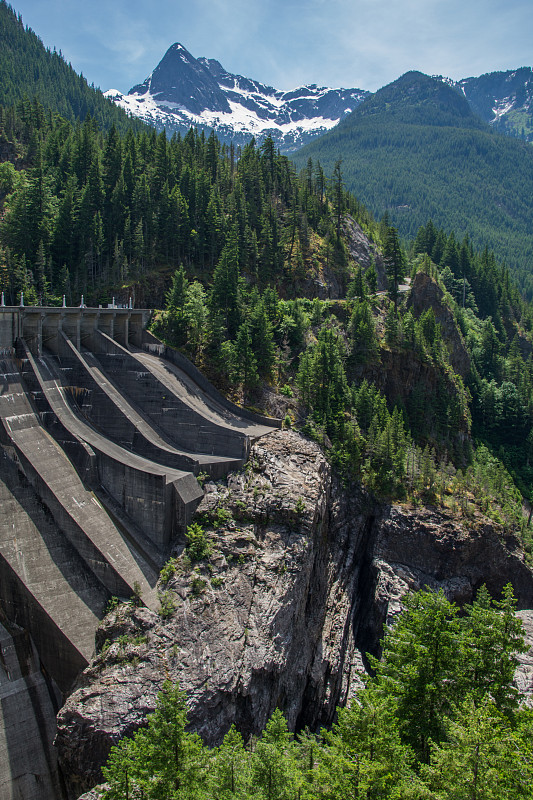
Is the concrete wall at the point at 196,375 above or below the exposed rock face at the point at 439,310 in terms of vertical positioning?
below

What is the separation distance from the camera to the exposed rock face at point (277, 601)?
27109mm

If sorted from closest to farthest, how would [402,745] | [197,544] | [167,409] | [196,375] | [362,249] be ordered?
[402,745] → [197,544] → [167,409] → [196,375] → [362,249]

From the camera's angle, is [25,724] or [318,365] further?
[318,365]

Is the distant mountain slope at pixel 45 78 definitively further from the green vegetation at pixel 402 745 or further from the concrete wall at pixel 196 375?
the green vegetation at pixel 402 745

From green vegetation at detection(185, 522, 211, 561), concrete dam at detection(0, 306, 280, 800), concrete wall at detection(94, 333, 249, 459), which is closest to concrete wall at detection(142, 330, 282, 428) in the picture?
concrete dam at detection(0, 306, 280, 800)

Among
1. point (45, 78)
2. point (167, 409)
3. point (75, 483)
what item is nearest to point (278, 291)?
point (167, 409)

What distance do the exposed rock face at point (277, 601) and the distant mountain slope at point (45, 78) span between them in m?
138

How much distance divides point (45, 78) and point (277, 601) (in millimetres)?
185009

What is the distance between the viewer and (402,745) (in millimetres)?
20562

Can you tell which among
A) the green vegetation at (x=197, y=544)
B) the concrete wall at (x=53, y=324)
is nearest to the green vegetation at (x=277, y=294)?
the green vegetation at (x=197, y=544)

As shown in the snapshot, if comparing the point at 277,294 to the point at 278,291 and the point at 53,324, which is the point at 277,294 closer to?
the point at 278,291

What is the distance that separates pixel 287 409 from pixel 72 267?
3190 cm

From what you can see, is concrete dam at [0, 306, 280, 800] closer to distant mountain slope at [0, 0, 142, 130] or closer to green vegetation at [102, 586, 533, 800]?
green vegetation at [102, 586, 533, 800]

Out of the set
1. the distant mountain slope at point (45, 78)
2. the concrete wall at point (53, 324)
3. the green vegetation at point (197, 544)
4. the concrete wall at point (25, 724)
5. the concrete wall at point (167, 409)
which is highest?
the distant mountain slope at point (45, 78)
